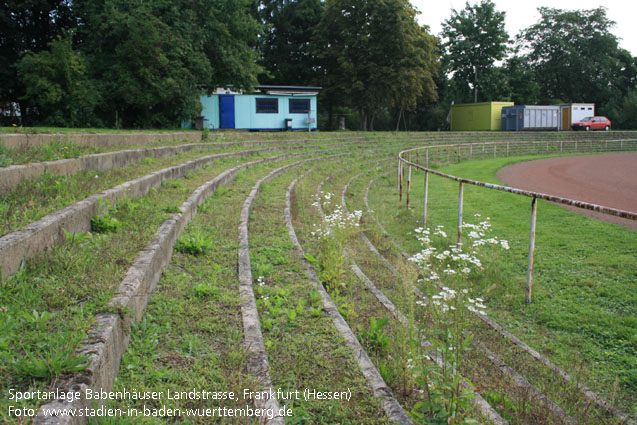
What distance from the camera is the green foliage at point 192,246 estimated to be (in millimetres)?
5031

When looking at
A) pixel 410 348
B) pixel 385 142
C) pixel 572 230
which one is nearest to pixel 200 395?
pixel 410 348

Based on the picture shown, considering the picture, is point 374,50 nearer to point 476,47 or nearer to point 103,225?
A: point 476,47

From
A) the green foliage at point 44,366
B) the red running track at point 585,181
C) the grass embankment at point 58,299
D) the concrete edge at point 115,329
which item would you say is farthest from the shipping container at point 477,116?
the green foliage at point 44,366

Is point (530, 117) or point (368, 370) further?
point (530, 117)

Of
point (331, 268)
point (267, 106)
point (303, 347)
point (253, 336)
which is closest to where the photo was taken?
point (253, 336)

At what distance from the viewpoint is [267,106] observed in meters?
30.1

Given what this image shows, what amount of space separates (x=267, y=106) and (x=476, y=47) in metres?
36.1

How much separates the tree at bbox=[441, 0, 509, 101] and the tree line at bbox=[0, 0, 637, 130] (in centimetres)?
13

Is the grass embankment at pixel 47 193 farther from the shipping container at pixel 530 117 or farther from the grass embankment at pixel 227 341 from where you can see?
the shipping container at pixel 530 117

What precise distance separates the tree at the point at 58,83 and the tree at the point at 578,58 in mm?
58731

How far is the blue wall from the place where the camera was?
28641 millimetres

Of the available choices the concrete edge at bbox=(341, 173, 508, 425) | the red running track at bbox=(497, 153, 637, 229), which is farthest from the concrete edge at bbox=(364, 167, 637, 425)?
the red running track at bbox=(497, 153, 637, 229)

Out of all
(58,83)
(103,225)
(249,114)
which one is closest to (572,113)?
(249,114)

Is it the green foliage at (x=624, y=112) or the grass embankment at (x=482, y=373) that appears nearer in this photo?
the grass embankment at (x=482, y=373)
